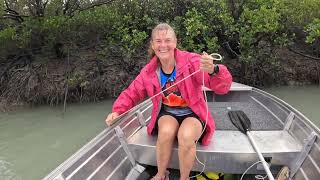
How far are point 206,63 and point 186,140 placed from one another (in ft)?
1.85

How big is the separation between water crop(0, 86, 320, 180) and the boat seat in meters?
2.29

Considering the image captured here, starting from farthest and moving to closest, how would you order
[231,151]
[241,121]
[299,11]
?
1. [299,11]
2. [241,121]
3. [231,151]

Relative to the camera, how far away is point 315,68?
28.7ft

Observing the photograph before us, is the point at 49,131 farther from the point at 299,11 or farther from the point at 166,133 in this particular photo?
the point at 299,11

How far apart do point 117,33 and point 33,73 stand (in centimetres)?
197

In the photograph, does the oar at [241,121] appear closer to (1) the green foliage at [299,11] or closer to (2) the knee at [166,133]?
(2) the knee at [166,133]

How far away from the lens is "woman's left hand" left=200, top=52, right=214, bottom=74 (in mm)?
2641

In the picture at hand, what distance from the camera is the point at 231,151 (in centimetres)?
291

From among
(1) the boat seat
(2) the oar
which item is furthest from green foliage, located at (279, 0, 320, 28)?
(1) the boat seat

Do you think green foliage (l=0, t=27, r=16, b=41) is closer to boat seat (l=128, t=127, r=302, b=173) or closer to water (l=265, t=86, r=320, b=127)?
boat seat (l=128, t=127, r=302, b=173)

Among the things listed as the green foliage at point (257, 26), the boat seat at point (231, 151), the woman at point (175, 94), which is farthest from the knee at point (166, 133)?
the green foliage at point (257, 26)

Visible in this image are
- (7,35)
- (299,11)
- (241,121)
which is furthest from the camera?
(299,11)

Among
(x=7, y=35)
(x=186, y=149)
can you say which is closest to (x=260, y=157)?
(x=186, y=149)

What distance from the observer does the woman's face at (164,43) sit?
2881 mm
